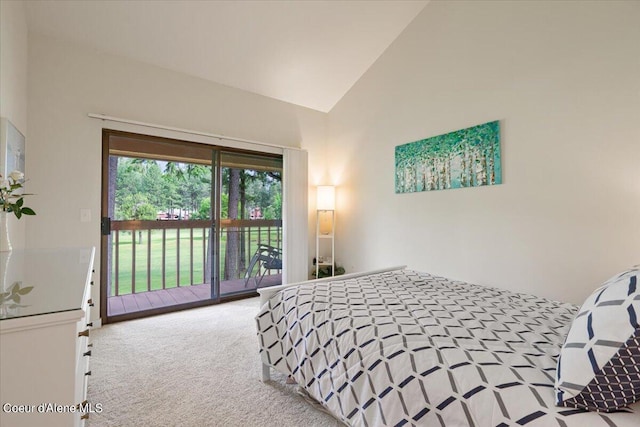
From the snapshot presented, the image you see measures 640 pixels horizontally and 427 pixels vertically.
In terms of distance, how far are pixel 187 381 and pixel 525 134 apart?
316cm

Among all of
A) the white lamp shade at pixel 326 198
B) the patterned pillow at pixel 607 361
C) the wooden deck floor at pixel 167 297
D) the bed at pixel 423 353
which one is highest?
the white lamp shade at pixel 326 198

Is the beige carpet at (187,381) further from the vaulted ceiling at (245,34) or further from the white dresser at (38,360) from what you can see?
the vaulted ceiling at (245,34)

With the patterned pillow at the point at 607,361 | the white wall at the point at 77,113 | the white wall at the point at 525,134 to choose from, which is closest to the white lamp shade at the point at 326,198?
→ the white wall at the point at 525,134

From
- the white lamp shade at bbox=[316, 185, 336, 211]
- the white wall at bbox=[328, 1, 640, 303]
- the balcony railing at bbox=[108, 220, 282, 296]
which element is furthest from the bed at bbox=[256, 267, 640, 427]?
the white lamp shade at bbox=[316, 185, 336, 211]

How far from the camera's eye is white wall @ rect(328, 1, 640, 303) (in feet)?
6.84

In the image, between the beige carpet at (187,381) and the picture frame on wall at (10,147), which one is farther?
the picture frame on wall at (10,147)

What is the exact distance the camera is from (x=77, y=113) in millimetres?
2766

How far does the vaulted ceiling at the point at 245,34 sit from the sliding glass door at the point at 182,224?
0.86m

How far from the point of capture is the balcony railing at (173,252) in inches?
128

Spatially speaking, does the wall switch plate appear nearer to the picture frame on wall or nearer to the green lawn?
the green lawn

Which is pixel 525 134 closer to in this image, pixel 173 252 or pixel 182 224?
pixel 182 224

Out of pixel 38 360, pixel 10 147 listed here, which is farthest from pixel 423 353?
pixel 10 147

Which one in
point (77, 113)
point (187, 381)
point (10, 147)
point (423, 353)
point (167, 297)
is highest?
point (77, 113)

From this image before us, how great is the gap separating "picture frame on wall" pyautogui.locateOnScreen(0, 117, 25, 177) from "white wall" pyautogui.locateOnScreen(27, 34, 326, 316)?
35 cm
